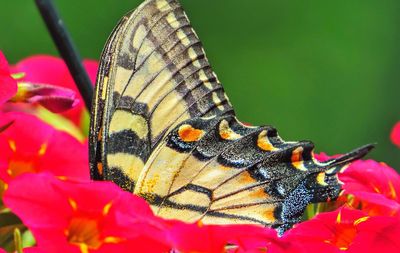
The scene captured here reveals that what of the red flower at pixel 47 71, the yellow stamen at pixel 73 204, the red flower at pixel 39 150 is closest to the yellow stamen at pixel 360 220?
the yellow stamen at pixel 73 204

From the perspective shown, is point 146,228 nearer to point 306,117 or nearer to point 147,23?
point 147,23

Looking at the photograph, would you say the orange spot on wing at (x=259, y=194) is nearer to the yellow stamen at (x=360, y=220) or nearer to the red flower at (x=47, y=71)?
the yellow stamen at (x=360, y=220)

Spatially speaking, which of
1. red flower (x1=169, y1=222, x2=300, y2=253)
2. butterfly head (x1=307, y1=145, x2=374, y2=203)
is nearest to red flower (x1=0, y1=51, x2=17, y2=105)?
red flower (x1=169, y1=222, x2=300, y2=253)

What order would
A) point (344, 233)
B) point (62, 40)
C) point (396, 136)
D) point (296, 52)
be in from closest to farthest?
1. point (344, 233)
2. point (62, 40)
3. point (396, 136)
4. point (296, 52)

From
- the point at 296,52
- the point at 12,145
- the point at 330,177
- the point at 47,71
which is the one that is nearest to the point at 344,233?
the point at 330,177

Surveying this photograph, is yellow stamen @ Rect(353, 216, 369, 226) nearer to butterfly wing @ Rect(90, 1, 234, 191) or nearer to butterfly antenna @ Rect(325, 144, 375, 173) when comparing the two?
butterfly antenna @ Rect(325, 144, 375, 173)

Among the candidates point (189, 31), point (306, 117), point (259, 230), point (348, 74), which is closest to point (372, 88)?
point (348, 74)

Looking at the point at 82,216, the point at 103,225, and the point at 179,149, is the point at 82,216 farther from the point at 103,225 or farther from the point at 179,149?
the point at 179,149
